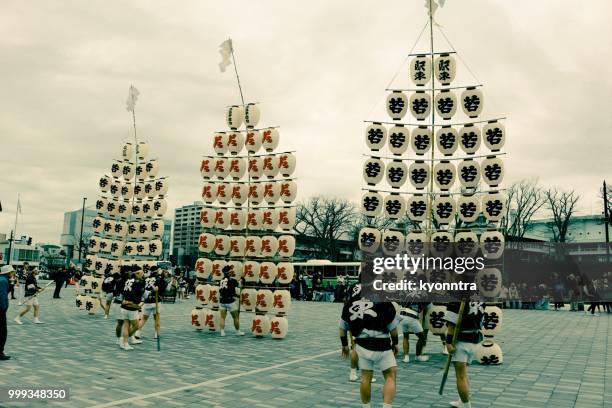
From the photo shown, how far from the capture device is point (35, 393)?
25.3 feet

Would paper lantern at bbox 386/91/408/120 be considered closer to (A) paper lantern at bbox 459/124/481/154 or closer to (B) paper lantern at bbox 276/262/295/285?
(A) paper lantern at bbox 459/124/481/154

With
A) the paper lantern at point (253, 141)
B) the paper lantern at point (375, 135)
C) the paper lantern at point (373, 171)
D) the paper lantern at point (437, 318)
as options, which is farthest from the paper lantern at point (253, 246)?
the paper lantern at point (437, 318)

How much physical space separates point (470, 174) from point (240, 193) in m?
8.01

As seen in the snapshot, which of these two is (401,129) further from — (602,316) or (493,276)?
(602,316)

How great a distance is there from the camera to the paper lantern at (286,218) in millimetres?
16578

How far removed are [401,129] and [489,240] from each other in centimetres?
410

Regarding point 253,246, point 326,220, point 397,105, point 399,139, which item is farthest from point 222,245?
point 326,220

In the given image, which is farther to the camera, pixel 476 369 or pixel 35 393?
pixel 476 369

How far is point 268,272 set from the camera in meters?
16.4

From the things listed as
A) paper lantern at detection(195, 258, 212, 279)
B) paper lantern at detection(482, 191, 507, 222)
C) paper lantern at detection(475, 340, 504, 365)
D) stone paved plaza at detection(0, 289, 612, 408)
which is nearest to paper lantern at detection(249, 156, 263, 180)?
paper lantern at detection(195, 258, 212, 279)

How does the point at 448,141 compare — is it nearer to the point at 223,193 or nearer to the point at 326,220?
the point at 223,193

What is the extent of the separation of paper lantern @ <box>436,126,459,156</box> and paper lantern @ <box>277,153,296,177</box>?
17.0 feet

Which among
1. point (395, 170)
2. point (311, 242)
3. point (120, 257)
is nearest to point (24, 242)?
point (311, 242)

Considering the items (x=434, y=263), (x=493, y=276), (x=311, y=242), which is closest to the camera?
(x=493, y=276)
